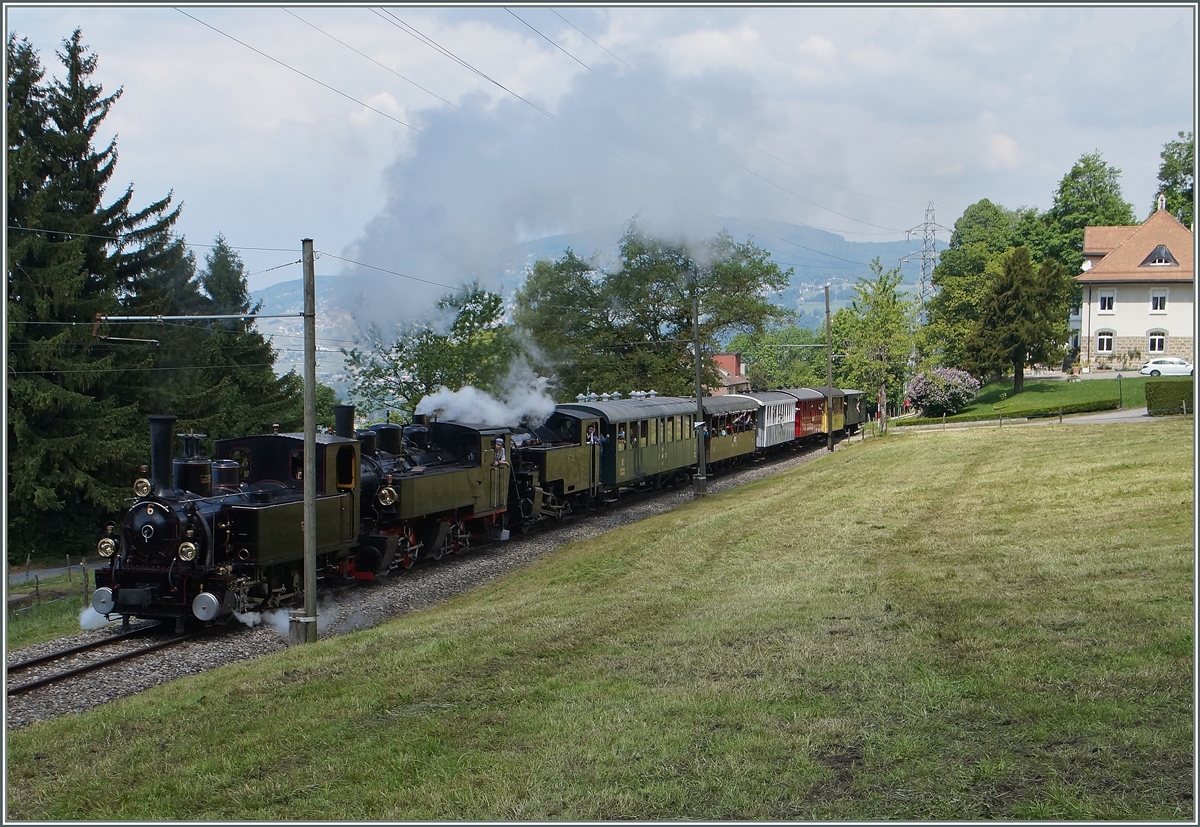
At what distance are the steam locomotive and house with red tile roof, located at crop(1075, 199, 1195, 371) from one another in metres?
42.7

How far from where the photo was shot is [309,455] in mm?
13602

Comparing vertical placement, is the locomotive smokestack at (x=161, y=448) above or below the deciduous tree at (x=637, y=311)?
below

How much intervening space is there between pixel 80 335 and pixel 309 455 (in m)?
19.9

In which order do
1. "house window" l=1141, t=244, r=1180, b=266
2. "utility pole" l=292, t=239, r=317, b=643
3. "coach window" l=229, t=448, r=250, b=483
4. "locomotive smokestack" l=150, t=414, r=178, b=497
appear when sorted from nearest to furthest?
"utility pole" l=292, t=239, r=317, b=643
"locomotive smokestack" l=150, t=414, r=178, b=497
"coach window" l=229, t=448, r=250, b=483
"house window" l=1141, t=244, r=1180, b=266

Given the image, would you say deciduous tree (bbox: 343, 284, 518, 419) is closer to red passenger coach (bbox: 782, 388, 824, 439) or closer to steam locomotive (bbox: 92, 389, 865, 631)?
steam locomotive (bbox: 92, 389, 865, 631)

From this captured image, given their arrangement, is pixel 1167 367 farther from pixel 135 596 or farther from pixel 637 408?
pixel 135 596

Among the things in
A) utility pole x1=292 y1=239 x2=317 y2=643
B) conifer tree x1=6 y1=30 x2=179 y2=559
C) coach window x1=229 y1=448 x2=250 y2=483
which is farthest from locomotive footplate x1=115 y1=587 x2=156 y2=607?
conifer tree x1=6 y1=30 x2=179 y2=559

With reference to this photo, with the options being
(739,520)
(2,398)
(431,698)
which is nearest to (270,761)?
(431,698)

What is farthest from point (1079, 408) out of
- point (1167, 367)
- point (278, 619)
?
point (278, 619)

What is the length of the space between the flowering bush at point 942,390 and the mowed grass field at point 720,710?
3939 cm

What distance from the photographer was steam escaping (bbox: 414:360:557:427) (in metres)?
23.4

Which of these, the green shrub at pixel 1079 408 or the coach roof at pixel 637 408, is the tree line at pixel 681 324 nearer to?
the coach roof at pixel 637 408

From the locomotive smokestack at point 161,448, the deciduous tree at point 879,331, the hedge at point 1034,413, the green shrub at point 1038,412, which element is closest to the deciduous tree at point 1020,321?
the hedge at point 1034,413

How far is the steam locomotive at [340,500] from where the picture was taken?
13.9 metres
